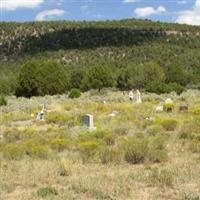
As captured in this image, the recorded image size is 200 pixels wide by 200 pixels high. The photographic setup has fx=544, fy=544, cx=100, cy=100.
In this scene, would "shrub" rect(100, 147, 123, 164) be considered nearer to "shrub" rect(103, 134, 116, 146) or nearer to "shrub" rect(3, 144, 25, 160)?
"shrub" rect(3, 144, 25, 160)

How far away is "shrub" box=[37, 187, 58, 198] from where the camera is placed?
10695 mm

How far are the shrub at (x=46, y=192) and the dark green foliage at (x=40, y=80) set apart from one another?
5300 cm

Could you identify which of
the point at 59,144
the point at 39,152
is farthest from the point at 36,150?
the point at 59,144

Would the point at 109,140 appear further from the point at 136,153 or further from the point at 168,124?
the point at 168,124

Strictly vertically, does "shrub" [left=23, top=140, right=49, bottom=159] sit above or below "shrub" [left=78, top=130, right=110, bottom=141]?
above

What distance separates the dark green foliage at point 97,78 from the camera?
75.2 metres

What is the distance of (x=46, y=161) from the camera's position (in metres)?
14.6

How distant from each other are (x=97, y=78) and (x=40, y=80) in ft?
45.0

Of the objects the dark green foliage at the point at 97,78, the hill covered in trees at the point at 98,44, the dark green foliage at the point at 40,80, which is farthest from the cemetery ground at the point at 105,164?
the hill covered in trees at the point at 98,44

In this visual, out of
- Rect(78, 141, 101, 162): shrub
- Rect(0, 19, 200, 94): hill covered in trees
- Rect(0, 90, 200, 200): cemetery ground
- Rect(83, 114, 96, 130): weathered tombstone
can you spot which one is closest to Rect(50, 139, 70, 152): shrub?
Rect(0, 90, 200, 200): cemetery ground

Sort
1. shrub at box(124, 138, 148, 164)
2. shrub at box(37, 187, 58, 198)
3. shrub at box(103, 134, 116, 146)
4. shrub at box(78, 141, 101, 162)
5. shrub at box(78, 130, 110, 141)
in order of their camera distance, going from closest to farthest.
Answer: shrub at box(37, 187, 58, 198) < shrub at box(124, 138, 148, 164) < shrub at box(78, 141, 101, 162) < shrub at box(103, 134, 116, 146) < shrub at box(78, 130, 110, 141)

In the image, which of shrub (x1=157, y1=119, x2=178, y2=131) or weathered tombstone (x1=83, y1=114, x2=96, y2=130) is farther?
weathered tombstone (x1=83, y1=114, x2=96, y2=130)

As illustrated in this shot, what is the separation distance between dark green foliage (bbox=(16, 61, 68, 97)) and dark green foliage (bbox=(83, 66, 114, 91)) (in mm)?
8363

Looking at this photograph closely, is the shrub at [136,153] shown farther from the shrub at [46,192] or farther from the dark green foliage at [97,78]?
the dark green foliage at [97,78]
